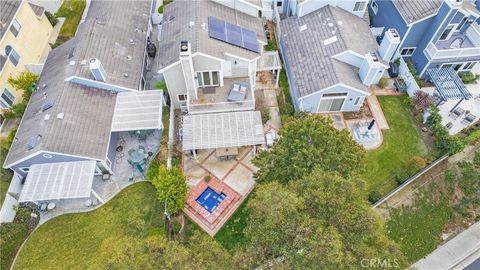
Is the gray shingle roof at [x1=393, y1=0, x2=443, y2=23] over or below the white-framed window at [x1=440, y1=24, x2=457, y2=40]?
over

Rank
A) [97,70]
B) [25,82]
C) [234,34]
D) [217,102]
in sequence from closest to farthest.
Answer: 1. [97,70]
2. [217,102]
3. [234,34]
4. [25,82]

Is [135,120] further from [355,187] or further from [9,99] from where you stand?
[355,187]

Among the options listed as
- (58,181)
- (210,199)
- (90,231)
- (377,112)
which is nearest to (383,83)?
(377,112)

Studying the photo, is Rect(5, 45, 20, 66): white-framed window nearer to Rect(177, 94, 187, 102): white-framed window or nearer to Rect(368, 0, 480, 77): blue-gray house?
Rect(177, 94, 187, 102): white-framed window

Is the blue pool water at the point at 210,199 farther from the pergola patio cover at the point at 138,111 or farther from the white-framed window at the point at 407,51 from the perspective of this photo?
the white-framed window at the point at 407,51

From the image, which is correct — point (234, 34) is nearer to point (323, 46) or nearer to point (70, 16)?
point (323, 46)

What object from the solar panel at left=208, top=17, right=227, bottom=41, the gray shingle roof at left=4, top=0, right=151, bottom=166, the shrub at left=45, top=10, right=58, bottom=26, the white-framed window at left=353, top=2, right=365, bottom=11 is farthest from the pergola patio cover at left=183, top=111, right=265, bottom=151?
the shrub at left=45, top=10, right=58, bottom=26

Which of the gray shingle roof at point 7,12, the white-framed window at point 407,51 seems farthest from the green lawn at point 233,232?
the gray shingle roof at point 7,12
